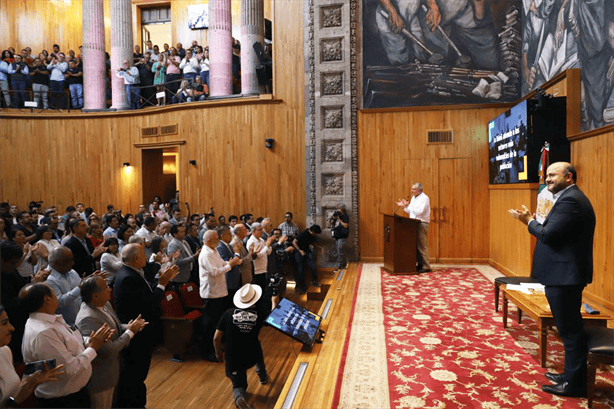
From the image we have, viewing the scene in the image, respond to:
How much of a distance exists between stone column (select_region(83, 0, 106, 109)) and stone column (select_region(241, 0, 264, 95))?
5302mm

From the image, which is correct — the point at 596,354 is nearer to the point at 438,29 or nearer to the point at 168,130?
the point at 438,29

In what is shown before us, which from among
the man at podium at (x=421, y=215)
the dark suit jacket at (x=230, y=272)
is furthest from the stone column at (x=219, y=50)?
the dark suit jacket at (x=230, y=272)

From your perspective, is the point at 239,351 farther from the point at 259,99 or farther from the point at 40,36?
the point at 40,36

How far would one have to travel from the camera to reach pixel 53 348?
8.79ft

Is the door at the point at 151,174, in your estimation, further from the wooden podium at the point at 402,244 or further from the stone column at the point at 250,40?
the wooden podium at the point at 402,244

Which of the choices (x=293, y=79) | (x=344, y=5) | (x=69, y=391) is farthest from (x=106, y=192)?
(x=69, y=391)

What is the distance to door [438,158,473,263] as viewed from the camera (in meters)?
9.36

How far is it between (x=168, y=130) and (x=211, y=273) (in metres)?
7.74

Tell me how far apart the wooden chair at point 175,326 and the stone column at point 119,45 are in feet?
31.0

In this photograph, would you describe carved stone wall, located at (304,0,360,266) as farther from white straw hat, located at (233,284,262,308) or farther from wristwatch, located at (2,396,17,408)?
Answer: wristwatch, located at (2,396,17,408)

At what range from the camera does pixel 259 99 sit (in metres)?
10.7

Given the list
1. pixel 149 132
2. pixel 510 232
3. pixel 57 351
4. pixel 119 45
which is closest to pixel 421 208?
pixel 510 232

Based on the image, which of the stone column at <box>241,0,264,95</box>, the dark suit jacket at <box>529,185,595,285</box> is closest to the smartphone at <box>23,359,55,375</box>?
the dark suit jacket at <box>529,185,595,285</box>

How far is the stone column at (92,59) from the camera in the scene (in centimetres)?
1386
